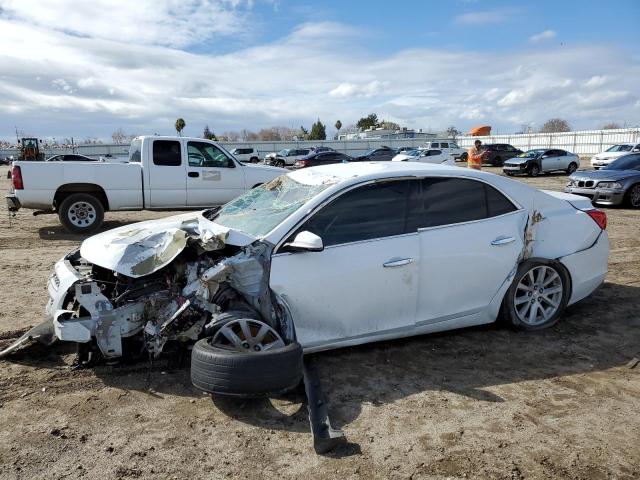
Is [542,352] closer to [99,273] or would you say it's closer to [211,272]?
[211,272]

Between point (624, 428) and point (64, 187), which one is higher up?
point (64, 187)

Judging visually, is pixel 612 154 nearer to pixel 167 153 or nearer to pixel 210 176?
pixel 210 176

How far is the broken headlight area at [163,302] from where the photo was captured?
141 inches

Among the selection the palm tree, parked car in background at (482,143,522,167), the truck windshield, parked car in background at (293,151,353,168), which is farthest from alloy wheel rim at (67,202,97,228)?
the palm tree

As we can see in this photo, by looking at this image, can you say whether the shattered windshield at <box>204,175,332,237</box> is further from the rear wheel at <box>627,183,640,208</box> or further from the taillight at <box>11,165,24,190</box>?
the rear wheel at <box>627,183,640,208</box>

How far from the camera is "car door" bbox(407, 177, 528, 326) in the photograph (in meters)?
4.07

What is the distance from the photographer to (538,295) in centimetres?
468

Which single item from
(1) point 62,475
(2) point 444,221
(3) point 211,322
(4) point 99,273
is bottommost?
(1) point 62,475

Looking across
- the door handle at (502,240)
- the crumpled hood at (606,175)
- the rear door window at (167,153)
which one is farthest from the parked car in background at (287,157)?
the door handle at (502,240)

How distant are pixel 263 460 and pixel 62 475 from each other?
3.54 ft

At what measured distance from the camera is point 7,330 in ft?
15.5

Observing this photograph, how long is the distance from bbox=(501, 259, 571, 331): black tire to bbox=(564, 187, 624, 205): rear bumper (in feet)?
35.1

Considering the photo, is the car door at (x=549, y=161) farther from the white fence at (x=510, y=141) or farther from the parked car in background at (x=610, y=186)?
the white fence at (x=510, y=141)

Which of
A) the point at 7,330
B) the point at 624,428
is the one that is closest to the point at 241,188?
the point at 7,330
